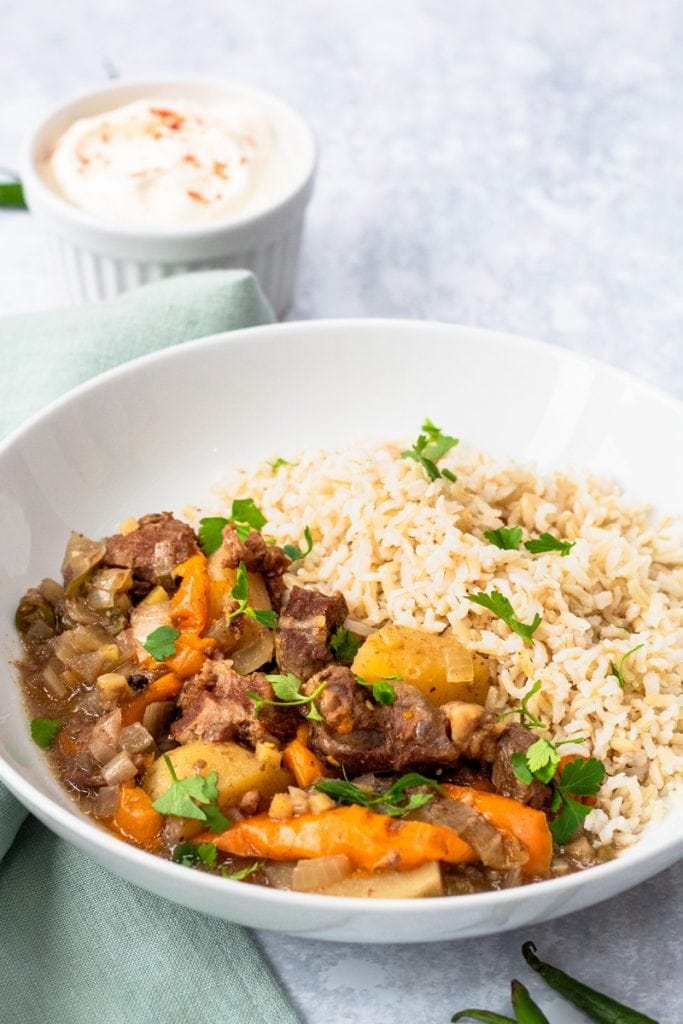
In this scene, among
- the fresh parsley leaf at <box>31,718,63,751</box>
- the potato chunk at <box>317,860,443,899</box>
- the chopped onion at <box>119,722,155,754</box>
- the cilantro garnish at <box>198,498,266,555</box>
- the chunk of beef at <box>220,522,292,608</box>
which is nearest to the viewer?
the potato chunk at <box>317,860,443,899</box>

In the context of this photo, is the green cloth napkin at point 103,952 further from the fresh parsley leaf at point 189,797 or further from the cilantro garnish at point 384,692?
the cilantro garnish at point 384,692

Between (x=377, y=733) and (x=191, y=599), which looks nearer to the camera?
(x=377, y=733)

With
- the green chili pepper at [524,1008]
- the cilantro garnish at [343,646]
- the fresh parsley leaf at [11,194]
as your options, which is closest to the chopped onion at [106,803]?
the cilantro garnish at [343,646]

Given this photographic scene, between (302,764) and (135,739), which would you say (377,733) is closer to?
(302,764)

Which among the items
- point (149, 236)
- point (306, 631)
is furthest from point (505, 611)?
point (149, 236)

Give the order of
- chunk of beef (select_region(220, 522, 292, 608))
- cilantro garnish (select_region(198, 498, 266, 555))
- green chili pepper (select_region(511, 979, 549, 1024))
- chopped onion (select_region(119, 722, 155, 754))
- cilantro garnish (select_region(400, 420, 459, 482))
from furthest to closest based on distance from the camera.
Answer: cilantro garnish (select_region(400, 420, 459, 482)), cilantro garnish (select_region(198, 498, 266, 555)), chunk of beef (select_region(220, 522, 292, 608)), chopped onion (select_region(119, 722, 155, 754)), green chili pepper (select_region(511, 979, 549, 1024))

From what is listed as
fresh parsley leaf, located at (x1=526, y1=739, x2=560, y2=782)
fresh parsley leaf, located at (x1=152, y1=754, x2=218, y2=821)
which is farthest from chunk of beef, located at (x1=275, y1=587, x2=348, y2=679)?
fresh parsley leaf, located at (x1=526, y1=739, x2=560, y2=782)

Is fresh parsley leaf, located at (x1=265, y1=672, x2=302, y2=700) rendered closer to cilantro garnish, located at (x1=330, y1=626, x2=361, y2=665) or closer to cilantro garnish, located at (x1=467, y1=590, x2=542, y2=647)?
cilantro garnish, located at (x1=330, y1=626, x2=361, y2=665)

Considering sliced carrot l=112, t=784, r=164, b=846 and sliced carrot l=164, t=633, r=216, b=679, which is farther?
sliced carrot l=164, t=633, r=216, b=679
